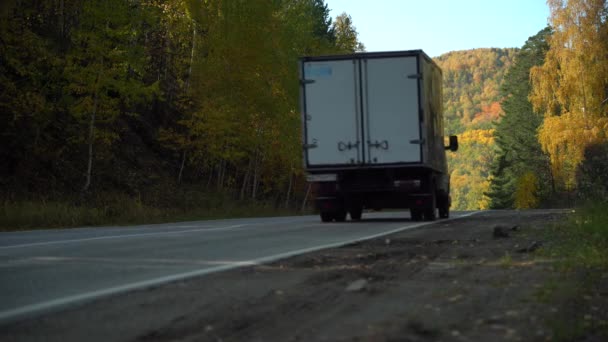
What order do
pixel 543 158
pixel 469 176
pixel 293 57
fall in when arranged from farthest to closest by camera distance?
pixel 469 176 → pixel 543 158 → pixel 293 57

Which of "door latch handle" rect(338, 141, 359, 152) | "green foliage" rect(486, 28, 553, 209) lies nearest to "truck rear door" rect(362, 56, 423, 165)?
"door latch handle" rect(338, 141, 359, 152)

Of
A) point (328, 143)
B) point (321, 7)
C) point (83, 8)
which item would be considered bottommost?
point (328, 143)

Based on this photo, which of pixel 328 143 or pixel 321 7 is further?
pixel 321 7

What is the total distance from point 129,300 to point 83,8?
2229 cm

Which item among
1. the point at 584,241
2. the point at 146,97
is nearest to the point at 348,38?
the point at 146,97

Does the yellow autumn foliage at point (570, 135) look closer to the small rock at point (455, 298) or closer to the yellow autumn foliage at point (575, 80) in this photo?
the yellow autumn foliage at point (575, 80)

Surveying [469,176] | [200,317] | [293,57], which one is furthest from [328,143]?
[469,176]

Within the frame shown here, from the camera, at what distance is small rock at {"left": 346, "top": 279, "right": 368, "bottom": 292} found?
598 centimetres

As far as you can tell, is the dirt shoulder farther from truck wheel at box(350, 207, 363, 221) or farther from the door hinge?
truck wheel at box(350, 207, 363, 221)

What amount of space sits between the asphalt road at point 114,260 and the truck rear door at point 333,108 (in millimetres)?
4955

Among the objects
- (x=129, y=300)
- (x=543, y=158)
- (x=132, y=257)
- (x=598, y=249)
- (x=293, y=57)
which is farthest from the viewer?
(x=543, y=158)

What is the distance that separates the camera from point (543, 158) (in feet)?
227

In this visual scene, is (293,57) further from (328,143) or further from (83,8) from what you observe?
(328,143)

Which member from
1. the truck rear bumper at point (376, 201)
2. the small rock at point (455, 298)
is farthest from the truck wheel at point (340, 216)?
the small rock at point (455, 298)
